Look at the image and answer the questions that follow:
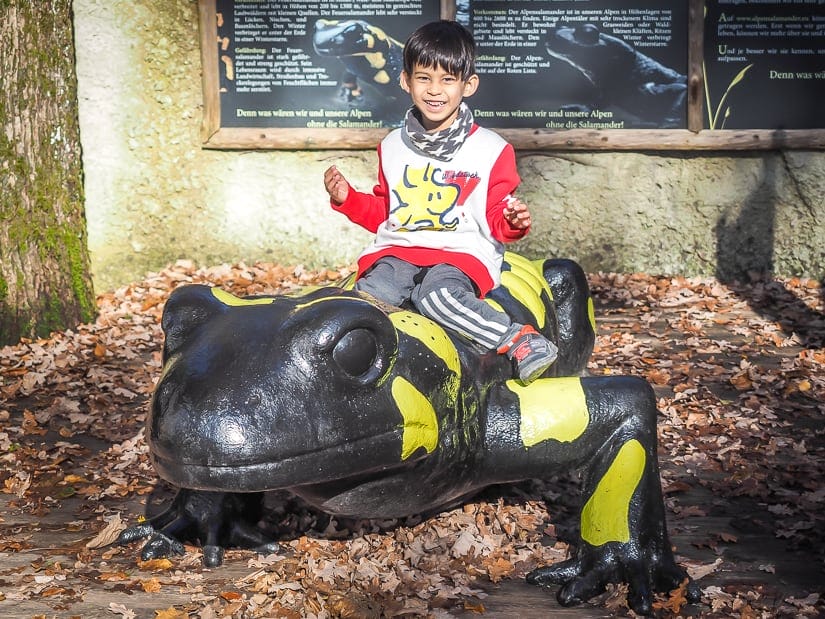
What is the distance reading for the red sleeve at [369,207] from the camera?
13.9 ft

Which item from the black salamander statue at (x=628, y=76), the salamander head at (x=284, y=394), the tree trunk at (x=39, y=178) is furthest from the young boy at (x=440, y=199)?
the black salamander statue at (x=628, y=76)

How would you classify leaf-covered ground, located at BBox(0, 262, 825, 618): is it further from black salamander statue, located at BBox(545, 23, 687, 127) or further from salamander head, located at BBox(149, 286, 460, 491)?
black salamander statue, located at BBox(545, 23, 687, 127)

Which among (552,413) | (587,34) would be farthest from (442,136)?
(587,34)

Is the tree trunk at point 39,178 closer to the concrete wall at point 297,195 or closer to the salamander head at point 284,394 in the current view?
the concrete wall at point 297,195

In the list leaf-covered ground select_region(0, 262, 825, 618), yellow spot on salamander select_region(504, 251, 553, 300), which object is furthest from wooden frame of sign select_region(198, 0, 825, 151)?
yellow spot on salamander select_region(504, 251, 553, 300)

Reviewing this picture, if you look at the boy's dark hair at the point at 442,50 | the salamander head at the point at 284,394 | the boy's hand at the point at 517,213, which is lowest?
the salamander head at the point at 284,394

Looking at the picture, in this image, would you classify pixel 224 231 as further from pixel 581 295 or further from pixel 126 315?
pixel 581 295

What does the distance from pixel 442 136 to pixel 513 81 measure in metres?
5.01

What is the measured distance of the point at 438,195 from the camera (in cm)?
409

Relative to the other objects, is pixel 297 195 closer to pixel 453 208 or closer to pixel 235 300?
pixel 453 208

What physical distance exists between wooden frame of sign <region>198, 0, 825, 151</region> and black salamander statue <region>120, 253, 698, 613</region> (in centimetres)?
506

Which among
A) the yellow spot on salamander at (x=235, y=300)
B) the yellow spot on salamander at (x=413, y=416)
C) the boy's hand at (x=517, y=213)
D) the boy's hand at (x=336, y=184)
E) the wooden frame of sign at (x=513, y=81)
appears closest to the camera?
the yellow spot on salamander at (x=413, y=416)

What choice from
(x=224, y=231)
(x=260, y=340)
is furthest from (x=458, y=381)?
(x=224, y=231)

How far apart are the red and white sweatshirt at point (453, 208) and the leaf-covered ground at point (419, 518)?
1090 millimetres
